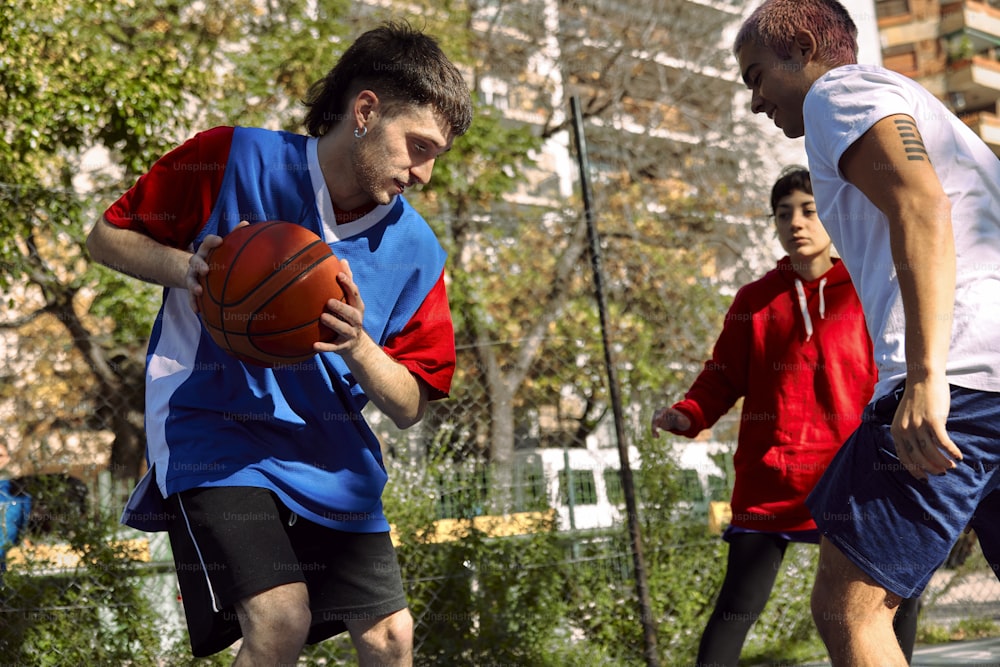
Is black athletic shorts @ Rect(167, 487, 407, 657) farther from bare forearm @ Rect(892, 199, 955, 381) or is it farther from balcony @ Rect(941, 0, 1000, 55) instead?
balcony @ Rect(941, 0, 1000, 55)

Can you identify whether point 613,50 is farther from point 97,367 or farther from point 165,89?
point 97,367

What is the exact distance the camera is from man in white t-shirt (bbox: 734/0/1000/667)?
2012 mm

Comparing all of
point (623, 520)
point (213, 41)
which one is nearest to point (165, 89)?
point (213, 41)

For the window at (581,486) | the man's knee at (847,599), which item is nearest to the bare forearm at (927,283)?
the man's knee at (847,599)

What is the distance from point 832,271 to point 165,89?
20.5 ft

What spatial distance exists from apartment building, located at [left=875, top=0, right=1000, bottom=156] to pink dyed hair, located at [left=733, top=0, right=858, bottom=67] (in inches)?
1820

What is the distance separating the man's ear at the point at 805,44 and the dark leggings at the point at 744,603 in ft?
6.10

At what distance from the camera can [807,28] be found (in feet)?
8.14

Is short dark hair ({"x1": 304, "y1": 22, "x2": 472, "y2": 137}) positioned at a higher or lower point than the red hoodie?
higher

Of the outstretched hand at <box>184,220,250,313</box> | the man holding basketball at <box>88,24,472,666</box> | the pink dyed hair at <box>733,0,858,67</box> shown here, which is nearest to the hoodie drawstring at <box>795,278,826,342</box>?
the pink dyed hair at <box>733,0,858,67</box>

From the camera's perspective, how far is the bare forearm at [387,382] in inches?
95.7

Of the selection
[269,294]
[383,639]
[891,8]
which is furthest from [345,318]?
[891,8]

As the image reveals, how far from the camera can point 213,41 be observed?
10.9m

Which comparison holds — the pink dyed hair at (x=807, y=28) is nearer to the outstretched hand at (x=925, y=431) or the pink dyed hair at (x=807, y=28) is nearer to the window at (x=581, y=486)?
the outstretched hand at (x=925, y=431)
